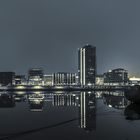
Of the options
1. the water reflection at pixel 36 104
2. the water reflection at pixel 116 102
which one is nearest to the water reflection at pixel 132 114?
the water reflection at pixel 116 102

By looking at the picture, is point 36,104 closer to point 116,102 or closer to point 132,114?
point 116,102

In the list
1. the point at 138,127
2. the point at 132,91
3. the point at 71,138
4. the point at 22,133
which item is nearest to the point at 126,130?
the point at 138,127

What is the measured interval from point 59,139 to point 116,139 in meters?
3.88

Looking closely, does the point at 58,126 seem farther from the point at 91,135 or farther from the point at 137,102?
the point at 137,102

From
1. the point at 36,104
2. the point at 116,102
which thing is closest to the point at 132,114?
the point at 36,104

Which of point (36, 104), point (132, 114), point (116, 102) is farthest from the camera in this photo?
point (116, 102)

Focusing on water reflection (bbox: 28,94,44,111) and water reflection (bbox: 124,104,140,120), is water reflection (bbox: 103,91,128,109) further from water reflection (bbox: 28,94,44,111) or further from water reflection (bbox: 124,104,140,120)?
water reflection (bbox: 28,94,44,111)

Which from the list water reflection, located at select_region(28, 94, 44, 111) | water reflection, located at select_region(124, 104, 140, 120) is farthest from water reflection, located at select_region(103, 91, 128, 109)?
water reflection, located at select_region(28, 94, 44, 111)

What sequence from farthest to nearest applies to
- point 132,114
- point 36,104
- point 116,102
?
point 116,102 < point 36,104 < point 132,114

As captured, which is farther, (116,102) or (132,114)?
(116,102)

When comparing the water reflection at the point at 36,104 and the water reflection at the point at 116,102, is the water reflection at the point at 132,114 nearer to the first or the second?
the water reflection at the point at 116,102

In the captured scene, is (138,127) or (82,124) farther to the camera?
(82,124)

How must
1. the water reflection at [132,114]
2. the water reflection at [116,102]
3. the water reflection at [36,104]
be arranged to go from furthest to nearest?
the water reflection at [116,102], the water reflection at [36,104], the water reflection at [132,114]

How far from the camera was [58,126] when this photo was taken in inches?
1228
